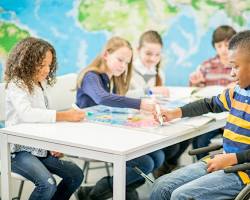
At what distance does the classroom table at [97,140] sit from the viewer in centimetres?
193

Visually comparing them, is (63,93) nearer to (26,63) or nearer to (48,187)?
(26,63)

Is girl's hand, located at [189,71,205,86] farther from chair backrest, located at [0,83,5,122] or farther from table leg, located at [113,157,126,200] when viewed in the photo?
table leg, located at [113,157,126,200]

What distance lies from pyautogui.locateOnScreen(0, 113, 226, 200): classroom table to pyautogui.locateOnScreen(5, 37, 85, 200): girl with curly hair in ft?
0.19

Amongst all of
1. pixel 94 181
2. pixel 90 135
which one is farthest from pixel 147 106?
pixel 94 181

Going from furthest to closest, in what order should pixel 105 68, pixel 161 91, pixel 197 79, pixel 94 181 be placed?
1. pixel 197 79
2. pixel 94 181
3. pixel 161 91
4. pixel 105 68

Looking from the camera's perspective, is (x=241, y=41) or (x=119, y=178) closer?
(x=119, y=178)

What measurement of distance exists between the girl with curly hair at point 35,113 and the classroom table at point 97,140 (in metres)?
0.06

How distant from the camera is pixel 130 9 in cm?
407

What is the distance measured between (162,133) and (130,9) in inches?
82.6

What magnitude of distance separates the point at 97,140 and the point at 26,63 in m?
0.63

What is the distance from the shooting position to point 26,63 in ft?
7.93

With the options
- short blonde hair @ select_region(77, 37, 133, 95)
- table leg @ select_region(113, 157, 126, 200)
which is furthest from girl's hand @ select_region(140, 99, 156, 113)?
table leg @ select_region(113, 157, 126, 200)

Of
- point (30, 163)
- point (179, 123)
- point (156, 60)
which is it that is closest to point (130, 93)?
point (156, 60)

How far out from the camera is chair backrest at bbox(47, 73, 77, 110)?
9.80 feet
